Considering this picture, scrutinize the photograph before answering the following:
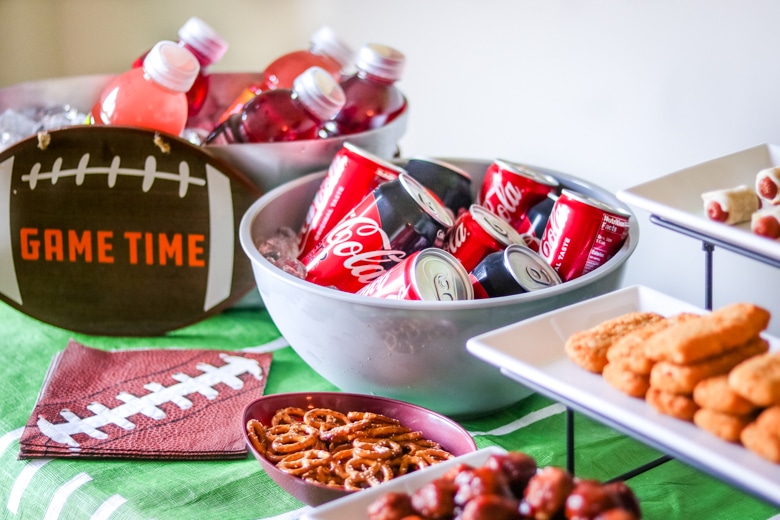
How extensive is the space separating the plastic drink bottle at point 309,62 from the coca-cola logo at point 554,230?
0.45 m

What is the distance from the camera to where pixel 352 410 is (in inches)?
31.9

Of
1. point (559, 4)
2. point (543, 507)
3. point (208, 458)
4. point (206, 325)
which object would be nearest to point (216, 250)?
point (206, 325)

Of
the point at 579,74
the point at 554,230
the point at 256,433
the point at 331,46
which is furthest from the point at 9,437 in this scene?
the point at 579,74

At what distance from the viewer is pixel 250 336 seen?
1.09m

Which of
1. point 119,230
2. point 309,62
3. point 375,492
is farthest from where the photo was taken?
point 309,62

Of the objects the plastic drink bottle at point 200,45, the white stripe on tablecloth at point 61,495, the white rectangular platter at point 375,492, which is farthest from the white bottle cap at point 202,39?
the white rectangular platter at point 375,492

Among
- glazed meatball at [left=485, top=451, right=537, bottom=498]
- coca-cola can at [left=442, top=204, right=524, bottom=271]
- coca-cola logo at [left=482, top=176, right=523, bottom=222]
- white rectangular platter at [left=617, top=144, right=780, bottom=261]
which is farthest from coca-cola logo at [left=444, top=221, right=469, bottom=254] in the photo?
glazed meatball at [left=485, top=451, right=537, bottom=498]

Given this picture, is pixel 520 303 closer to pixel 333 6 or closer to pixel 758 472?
pixel 758 472

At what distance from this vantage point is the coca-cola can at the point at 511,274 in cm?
80

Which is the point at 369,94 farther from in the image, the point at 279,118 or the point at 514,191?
the point at 514,191

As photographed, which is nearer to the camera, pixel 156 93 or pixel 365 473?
pixel 365 473

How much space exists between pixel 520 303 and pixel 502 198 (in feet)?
0.81

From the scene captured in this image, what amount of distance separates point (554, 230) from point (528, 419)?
20cm

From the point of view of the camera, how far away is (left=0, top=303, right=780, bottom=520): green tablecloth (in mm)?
745
